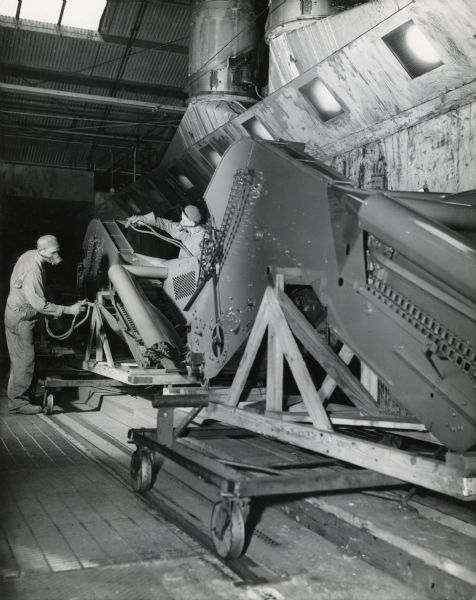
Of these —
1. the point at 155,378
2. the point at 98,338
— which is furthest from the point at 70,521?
the point at 98,338

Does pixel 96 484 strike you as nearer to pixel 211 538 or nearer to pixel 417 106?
pixel 211 538

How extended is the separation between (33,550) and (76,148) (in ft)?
47.2

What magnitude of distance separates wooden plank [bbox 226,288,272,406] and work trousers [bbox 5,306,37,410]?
406 centimetres

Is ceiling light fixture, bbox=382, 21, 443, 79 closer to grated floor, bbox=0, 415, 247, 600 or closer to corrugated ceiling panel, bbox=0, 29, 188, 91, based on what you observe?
grated floor, bbox=0, 415, 247, 600

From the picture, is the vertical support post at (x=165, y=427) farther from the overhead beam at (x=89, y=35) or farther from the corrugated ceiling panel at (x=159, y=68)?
the corrugated ceiling panel at (x=159, y=68)

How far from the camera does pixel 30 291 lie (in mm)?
6953

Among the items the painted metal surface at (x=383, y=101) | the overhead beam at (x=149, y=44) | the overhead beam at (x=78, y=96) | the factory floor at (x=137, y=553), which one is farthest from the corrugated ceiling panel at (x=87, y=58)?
the factory floor at (x=137, y=553)

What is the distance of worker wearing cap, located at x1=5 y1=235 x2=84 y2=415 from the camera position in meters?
6.96

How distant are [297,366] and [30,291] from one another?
14.5 ft

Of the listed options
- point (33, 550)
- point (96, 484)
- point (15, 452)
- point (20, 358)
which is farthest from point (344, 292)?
point (20, 358)

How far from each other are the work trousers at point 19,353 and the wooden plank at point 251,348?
13.3 ft

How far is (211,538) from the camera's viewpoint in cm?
335

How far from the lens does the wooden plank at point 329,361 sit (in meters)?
3.51

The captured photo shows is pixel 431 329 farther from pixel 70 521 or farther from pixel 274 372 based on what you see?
pixel 70 521
